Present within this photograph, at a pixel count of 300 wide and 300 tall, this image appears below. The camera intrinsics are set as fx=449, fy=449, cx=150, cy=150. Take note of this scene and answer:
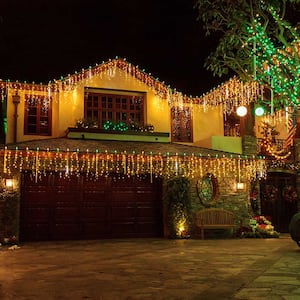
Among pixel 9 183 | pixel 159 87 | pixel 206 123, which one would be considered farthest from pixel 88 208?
pixel 206 123

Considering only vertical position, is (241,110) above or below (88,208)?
above

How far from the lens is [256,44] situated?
9273 mm

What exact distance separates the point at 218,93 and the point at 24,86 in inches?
311

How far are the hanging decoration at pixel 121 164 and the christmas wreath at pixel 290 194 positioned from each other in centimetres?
220

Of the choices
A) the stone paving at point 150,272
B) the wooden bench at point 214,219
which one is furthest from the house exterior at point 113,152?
the stone paving at point 150,272

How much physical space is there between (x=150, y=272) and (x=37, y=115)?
10.1 meters

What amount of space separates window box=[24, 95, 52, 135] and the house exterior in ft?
0.13

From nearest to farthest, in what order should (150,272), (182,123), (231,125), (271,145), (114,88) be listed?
(150,272) < (114,88) < (182,123) < (271,145) < (231,125)

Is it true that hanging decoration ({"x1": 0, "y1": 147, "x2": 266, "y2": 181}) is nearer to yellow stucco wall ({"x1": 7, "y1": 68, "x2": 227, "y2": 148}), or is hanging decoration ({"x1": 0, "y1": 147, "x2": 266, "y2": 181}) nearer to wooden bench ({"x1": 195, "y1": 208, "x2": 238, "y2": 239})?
wooden bench ({"x1": 195, "y1": 208, "x2": 238, "y2": 239})

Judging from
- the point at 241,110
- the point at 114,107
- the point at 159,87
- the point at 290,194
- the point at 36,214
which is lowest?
the point at 36,214

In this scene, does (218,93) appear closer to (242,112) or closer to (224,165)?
(242,112)

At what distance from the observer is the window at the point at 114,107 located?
17969 millimetres

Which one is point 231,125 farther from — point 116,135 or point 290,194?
point 116,135

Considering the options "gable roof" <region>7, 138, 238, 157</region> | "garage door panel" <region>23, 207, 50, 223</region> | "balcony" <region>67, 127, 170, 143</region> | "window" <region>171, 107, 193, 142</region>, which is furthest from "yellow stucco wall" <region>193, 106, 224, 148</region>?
"garage door panel" <region>23, 207, 50, 223</region>
